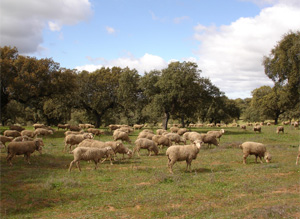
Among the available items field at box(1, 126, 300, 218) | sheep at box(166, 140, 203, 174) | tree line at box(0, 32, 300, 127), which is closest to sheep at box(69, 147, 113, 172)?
field at box(1, 126, 300, 218)

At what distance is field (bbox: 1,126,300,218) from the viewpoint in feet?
28.5

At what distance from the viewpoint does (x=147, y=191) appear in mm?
11148

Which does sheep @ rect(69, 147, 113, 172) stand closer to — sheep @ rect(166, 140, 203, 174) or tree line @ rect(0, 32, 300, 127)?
sheep @ rect(166, 140, 203, 174)

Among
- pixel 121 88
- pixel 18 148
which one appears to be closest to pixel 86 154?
pixel 18 148

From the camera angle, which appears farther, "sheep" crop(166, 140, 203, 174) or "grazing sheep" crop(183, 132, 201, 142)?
"grazing sheep" crop(183, 132, 201, 142)

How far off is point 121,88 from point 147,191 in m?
36.5

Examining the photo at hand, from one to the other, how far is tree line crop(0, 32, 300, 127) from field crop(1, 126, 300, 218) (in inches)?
756

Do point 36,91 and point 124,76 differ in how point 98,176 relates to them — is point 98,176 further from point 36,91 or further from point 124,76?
point 124,76

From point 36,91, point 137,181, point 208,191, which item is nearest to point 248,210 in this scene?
point 208,191

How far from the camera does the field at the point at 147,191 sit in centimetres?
869

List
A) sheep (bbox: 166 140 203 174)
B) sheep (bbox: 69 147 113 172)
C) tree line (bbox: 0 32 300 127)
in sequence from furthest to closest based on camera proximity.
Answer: tree line (bbox: 0 32 300 127), sheep (bbox: 69 147 113 172), sheep (bbox: 166 140 203 174)

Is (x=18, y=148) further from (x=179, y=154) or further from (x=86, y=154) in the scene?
(x=179, y=154)

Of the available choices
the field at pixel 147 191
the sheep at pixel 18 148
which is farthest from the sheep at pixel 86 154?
the sheep at pixel 18 148

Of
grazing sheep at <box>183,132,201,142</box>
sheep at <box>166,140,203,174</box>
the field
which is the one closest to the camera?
the field
